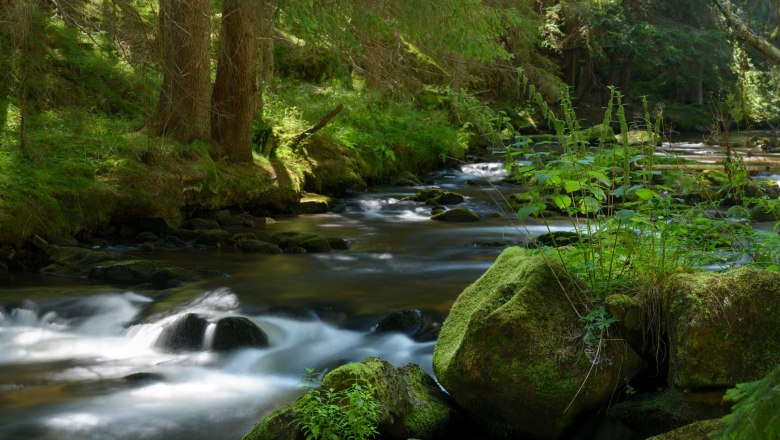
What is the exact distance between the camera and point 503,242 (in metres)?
11.2

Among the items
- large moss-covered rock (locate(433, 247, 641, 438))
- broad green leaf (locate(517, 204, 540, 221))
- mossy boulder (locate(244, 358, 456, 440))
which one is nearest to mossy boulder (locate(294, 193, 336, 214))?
mossy boulder (locate(244, 358, 456, 440))

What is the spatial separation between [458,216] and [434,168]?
21.6 ft

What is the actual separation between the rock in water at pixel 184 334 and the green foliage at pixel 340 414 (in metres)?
2.64

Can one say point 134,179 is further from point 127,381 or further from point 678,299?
point 678,299

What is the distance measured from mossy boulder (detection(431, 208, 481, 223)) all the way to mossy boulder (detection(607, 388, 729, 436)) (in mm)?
8832

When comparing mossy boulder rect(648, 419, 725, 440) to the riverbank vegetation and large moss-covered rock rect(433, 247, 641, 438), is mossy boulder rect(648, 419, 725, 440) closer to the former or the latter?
the riverbank vegetation

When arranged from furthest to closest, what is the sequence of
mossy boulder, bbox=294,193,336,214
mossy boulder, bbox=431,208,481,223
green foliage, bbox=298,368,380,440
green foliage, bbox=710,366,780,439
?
1. mossy boulder, bbox=294,193,336,214
2. mossy boulder, bbox=431,208,481,223
3. green foliage, bbox=298,368,380,440
4. green foliage, bbox=710,366,780,439

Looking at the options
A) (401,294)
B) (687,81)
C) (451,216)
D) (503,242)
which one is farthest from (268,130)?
(687,81)

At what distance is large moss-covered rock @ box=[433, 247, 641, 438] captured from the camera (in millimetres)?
4562

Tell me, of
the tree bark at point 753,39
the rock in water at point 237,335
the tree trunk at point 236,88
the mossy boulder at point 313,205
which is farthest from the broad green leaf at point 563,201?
the mossy boulder at point 313,205

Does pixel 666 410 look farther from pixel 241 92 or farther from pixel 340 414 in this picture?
pixel 241 92

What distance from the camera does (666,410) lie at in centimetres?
440

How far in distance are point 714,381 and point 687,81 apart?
1448 inches

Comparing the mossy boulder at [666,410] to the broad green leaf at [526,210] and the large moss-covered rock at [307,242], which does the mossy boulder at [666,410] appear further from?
the large moss-covered rock at [307,242]
